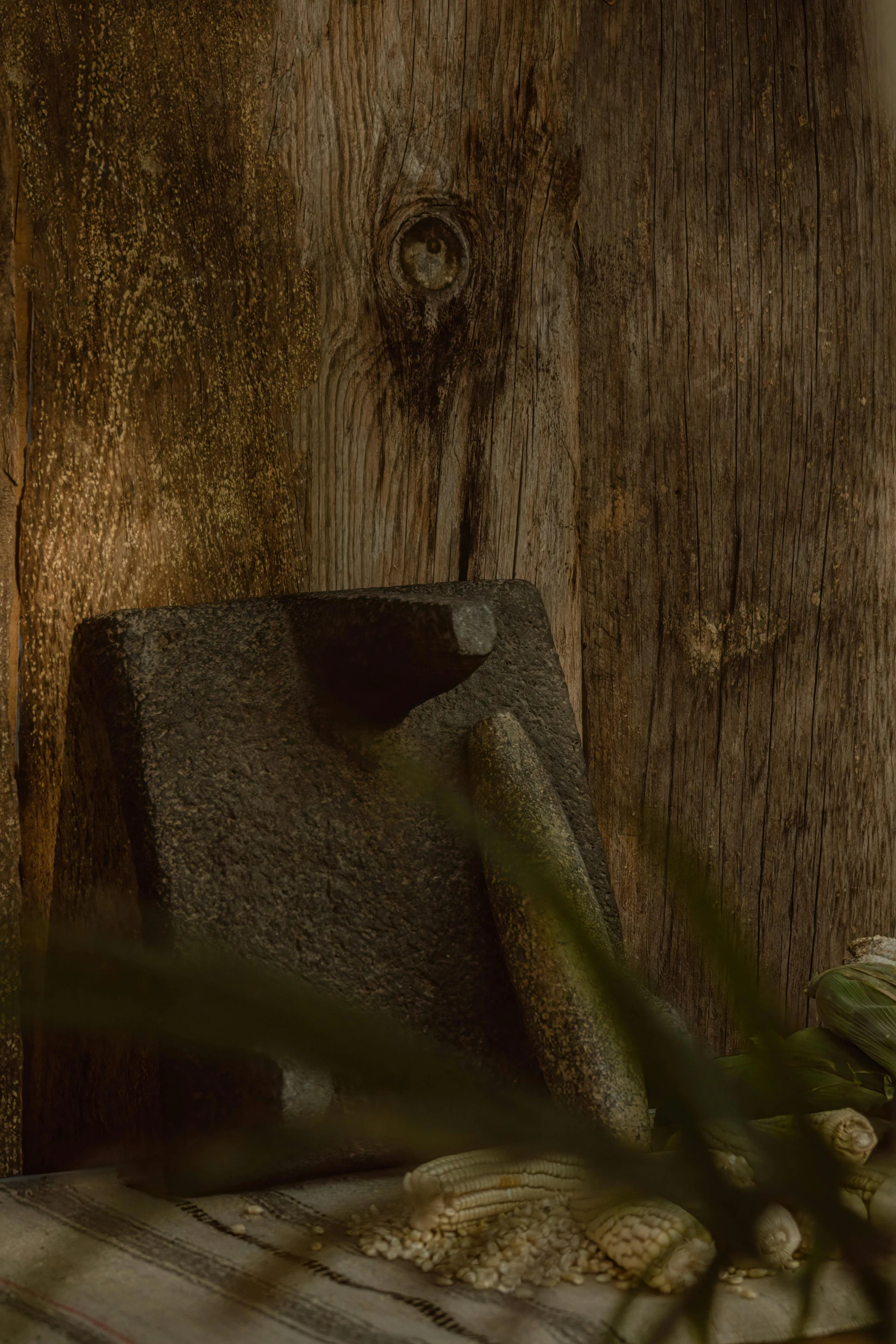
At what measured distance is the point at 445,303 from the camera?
3.65 feet

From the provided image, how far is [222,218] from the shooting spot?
1.01 meters

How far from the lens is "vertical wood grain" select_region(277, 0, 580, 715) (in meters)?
1.07

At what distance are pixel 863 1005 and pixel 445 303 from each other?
2.45ft

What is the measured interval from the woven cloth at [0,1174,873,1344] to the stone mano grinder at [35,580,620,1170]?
0.09m

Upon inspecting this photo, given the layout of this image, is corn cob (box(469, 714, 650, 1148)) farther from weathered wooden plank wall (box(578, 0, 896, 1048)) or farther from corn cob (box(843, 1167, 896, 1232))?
weathered wooden plank wall (box(578, 0, 896, 1048))

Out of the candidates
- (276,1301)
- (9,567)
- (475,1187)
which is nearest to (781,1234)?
(475,1187)

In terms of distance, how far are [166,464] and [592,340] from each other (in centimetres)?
48

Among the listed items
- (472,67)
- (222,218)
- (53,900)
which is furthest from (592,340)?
(53,900)

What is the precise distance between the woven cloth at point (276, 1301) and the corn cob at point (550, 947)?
0.15 meters

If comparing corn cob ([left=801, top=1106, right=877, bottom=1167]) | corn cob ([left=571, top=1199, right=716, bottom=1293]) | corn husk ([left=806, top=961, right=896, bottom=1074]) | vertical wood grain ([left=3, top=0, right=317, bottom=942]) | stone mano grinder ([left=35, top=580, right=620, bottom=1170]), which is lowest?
corn cob ([left=571, top=1199, right=716, bottom=1293])

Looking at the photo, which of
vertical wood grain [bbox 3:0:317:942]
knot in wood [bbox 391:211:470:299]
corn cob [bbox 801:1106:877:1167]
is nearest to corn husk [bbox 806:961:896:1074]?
corn cob [bbox 801:1106:877:1167]

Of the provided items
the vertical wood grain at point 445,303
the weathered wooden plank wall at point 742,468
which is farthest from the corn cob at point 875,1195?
the vertical wood grain at point 445,303

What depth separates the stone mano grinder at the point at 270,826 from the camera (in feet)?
2.58

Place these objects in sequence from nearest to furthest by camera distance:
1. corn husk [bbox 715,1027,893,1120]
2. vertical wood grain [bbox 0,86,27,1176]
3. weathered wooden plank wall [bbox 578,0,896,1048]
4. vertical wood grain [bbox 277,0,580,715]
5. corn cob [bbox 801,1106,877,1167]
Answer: corn cob [bbox 801,1106,877,1167] → corn husk [bbox 715,1027,893,1120] → vertical wood grain [bbox 0,86,27,1176] → vertical wood grain [bbox 277,0,580,715] → weathered wooden plank wall [bbox 578,0,896,1048]
